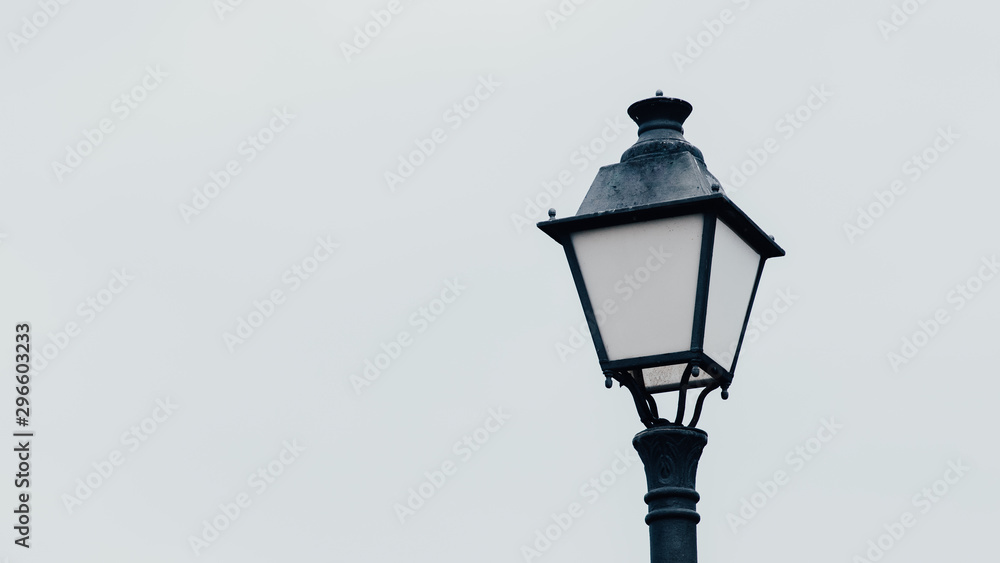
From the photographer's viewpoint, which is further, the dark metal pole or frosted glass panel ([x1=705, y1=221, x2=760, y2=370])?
frosted glass panel ([x1=705, y1=221, x2=760, y2=370])

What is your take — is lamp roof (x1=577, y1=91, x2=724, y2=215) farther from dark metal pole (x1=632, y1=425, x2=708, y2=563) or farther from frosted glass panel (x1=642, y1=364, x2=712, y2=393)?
dark metal pole (x1=632, y1=425, x2=708, y2=563)

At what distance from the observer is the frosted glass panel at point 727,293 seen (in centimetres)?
655

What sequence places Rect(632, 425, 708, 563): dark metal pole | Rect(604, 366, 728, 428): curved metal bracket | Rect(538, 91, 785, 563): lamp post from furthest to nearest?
Rect(604, 366, 728, 428): curved metal bracket < Rect(538, 91, 785, 563): lamp post < Rect(632, 425, 708, 563): dark metal pole

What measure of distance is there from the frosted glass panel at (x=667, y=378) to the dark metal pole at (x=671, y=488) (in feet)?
1.05

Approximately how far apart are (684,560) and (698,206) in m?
1.27

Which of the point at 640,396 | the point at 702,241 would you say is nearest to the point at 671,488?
the point at 640,396

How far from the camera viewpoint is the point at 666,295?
21.4 ft

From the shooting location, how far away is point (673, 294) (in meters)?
6.50

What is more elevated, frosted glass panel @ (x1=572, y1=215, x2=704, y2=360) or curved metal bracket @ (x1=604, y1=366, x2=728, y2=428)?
frosted glass panel @ (x1=572, y1=215, x2=704, y2=360)

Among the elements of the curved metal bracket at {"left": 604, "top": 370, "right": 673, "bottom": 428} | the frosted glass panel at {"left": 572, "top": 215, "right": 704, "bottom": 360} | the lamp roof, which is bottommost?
the curved metal bracket at {"left": 604, "top": 370, "right": 673, "bottom": 428}

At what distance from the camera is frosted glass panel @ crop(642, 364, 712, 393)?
6887 mm

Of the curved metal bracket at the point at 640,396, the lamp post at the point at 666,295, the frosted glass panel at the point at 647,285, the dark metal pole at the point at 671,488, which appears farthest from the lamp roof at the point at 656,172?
the dark metal pole at the point at 671,488

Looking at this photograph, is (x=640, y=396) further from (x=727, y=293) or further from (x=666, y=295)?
(x=727, y=293)

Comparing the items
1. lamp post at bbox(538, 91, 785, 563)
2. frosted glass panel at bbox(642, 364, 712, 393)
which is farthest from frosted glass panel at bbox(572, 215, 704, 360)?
frosted glass panel at bbox(642, 364, 712, 393)
